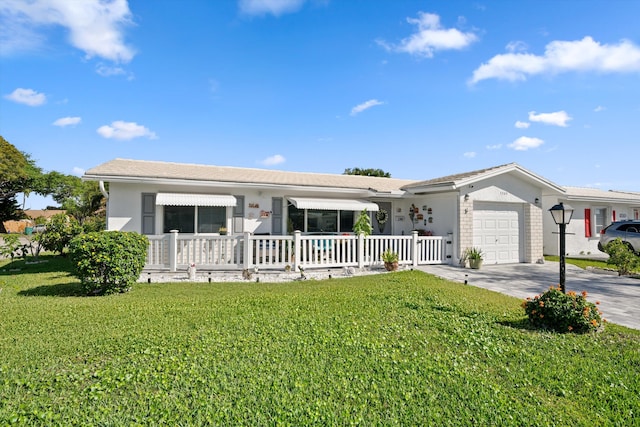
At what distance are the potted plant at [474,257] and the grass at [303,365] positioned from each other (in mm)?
6589

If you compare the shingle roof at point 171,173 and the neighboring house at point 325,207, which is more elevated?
the shingle roof at point 171,173

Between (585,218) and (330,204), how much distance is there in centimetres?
1870

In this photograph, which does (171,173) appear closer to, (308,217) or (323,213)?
(308,217)

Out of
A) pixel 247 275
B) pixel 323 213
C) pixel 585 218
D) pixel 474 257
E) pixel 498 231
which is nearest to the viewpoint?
pixel 247 275

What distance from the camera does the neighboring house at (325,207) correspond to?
13.5m

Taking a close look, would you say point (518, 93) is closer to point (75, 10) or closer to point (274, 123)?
point (274, 123)

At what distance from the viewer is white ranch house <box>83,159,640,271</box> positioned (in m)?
13.0

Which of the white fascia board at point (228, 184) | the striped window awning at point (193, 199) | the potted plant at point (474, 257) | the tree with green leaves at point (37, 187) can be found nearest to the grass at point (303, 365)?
the striped window awning at point (193, 199)

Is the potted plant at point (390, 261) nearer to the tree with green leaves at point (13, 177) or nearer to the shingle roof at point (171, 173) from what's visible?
the shingle roof at point (171, 173)

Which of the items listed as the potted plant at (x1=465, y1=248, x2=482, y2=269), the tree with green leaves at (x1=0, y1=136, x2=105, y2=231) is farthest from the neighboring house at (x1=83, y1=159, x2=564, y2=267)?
the tree with green leaves at (x1=0, y1=136, x2=105, y2=231)

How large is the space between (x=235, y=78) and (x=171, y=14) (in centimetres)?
435

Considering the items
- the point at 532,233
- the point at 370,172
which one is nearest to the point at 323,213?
the point at 532,233

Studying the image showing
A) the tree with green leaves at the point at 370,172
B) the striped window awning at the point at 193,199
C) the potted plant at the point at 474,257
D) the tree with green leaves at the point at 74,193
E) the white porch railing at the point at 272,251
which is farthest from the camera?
the tree with green leaves at the point at 370,172

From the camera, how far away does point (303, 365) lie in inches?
185
